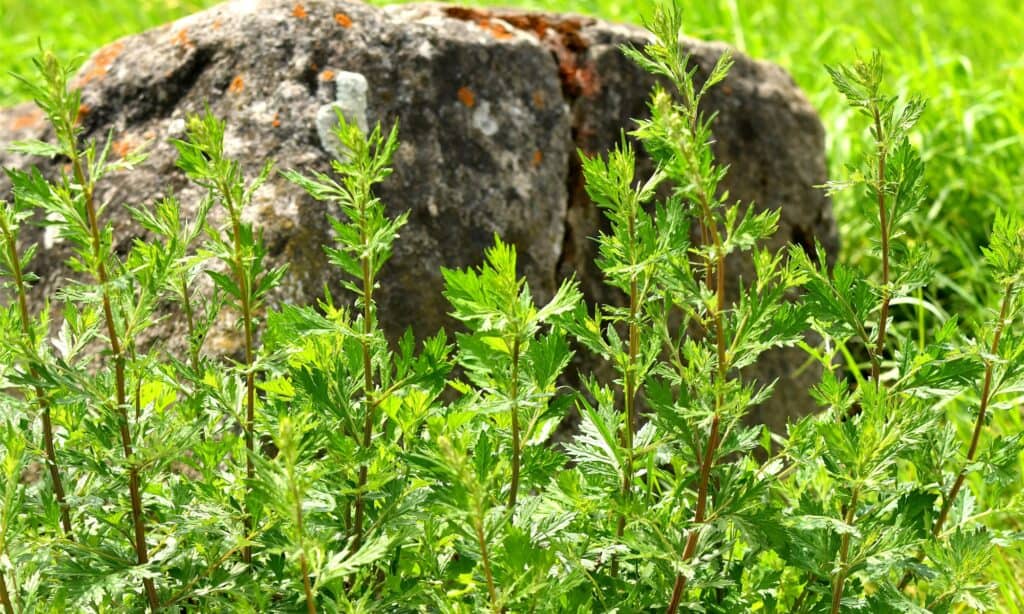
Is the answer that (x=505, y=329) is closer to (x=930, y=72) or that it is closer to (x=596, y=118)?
(x=596, y=118)

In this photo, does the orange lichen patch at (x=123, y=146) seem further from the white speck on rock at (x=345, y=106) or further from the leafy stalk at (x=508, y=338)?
the leafy stalk at (x=508, y=338)

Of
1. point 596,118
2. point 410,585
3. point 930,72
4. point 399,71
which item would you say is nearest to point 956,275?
point 930,72

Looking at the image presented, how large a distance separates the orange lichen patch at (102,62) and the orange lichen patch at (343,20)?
1.87 ft

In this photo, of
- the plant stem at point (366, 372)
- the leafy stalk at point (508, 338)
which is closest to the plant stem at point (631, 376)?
the leafy stalk at point (508, 338)

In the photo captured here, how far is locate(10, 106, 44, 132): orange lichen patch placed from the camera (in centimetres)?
303

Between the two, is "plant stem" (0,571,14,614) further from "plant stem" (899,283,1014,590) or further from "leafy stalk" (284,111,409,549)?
"plant stem" (899,283,1014,590)

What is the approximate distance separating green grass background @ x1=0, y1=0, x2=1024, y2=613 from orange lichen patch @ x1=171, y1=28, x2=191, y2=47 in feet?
3.07

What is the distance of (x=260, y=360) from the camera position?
1538 millimetres

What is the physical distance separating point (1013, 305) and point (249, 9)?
77.2 inches

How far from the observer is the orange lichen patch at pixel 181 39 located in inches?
110

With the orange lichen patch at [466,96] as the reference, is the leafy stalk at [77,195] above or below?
above

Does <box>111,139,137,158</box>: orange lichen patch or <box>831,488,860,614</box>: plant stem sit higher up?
<box>111,139,137,158</box>: orange lichen patch

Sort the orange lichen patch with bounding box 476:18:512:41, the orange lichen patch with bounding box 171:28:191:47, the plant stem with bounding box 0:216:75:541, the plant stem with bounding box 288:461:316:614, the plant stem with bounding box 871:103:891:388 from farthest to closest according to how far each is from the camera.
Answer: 1. the orange lichen patch with bounding box 476:18:512:41
2. the orange lichen patch with bounding box 171:28:191:47
3. the plant stem with bounding box 871:103:891:388
4. the plant stem with bounding box 0:216:75:541
5. the plant stem with bounding box 288:461:316:614

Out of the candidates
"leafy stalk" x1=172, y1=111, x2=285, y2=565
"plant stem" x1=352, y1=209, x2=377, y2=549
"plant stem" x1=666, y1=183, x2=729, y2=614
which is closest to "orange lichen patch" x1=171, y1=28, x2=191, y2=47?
"leafy stalk" x1=172, y1=111, x2=285, y2=565
